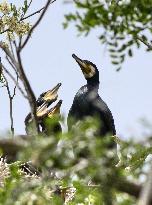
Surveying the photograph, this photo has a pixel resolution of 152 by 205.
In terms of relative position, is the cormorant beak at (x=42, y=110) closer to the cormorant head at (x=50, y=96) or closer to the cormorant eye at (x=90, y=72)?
the cormorant head at (x=50, y=96)

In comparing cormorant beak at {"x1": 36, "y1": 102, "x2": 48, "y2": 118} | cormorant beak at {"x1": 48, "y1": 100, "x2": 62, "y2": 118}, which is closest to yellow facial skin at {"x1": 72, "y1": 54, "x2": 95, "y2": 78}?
cormorant beak at {"x1": 36, "y1": 102, "x2": 48, "y2": 118}

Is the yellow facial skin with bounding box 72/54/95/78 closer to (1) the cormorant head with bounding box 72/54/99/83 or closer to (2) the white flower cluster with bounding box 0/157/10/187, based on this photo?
(1) the cormorant head with bounding box 72/54/99/83

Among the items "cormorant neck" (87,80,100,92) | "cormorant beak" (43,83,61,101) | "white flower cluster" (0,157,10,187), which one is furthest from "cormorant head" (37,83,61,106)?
"white flower cluster" (0,157,10,187)

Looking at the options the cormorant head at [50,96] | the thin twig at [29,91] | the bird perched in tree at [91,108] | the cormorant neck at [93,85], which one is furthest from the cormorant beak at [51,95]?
the thin twig at [29,91]

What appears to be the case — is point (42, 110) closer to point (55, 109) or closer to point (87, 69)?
point (55, 109)

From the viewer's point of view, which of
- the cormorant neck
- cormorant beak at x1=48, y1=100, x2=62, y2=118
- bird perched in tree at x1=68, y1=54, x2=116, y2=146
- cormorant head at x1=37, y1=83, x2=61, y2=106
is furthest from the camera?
the cormorant neck

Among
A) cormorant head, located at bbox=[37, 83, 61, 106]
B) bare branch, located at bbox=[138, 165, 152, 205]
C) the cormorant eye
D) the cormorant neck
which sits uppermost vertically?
the cormorant eye

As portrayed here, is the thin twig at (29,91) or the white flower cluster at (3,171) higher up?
the thin twig at (29,91)

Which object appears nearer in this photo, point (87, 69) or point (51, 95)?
point (51, 95)

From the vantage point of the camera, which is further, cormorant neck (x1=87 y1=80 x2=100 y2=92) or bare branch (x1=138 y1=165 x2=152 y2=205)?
cormorant neck (x1=87 y1=80 x2=100 y2=92)

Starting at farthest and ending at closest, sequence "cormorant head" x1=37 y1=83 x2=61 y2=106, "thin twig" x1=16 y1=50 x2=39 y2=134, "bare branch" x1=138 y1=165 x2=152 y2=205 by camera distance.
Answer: "cormorant head" x1=37 y1=83 x2=61 y2=106
"thin twig" x1=16 y1=50 x2=39 y2=134
"bare branch" x1=138 y1=165 x2=152 y2=205

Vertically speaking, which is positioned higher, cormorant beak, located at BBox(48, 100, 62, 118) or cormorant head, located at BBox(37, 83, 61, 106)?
cormorant head, located at BBox(37, 83, 61, 106)

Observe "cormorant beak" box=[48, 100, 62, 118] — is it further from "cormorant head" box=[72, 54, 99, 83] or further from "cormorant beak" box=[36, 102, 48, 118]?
"cormorant head" box=[72, 54, 99, 83]

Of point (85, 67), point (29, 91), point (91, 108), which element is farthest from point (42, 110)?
point (29, 91)
